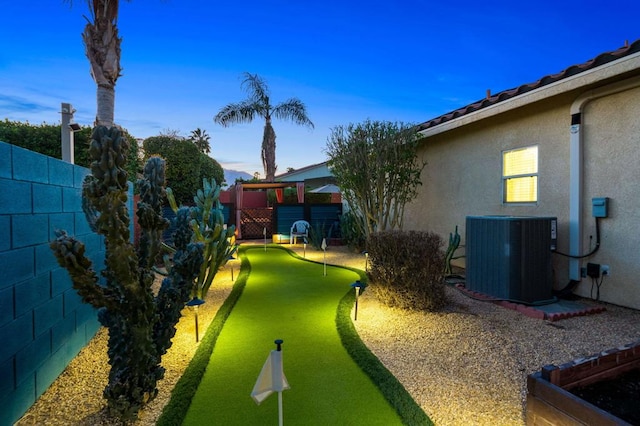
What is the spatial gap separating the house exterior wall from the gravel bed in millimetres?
893

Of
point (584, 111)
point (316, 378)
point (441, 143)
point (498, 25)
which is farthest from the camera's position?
point (498, 25)

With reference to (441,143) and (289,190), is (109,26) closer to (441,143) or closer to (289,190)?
(441,143)

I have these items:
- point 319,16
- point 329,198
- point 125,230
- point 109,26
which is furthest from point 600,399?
point 329,198

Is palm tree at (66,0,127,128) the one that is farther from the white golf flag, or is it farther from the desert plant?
the desert plant

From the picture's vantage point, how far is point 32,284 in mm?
2863

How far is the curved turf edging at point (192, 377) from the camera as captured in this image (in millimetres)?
2615

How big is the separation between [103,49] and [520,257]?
929 cm

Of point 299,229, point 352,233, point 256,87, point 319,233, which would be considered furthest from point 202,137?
point 352,233

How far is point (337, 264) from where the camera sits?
9.59 meters

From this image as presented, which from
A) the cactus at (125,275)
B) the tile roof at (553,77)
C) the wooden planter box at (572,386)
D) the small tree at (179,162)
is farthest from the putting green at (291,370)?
the small tree at (179,162)

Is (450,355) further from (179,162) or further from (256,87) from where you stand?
(256,87)

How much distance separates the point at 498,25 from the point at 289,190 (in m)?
Answer: 14.7

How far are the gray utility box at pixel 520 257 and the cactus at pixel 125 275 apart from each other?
15.9ft

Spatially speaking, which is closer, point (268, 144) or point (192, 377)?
point (192, 377)
